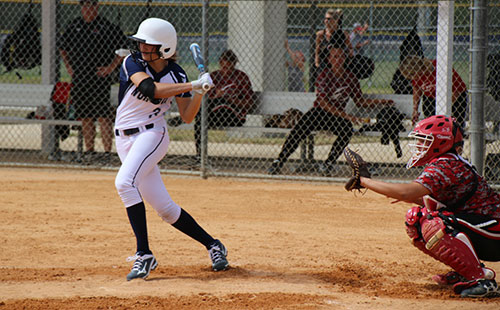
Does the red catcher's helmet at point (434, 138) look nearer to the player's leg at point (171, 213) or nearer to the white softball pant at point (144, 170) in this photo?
the player's leg at point (171, 213)

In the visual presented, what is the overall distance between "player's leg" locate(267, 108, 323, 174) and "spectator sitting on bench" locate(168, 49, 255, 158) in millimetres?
696

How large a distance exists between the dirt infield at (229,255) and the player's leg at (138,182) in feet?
0.42

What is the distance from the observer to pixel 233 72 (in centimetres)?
920

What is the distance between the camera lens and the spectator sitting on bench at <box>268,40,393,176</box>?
340 inches

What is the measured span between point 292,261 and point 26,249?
6.69 ft

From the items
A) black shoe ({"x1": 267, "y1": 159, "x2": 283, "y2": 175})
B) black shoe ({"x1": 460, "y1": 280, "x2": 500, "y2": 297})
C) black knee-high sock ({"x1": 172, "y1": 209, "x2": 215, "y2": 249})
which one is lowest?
black shoe ({"x1": 267, "y1": 159, "x2": 283, "y2": 175})

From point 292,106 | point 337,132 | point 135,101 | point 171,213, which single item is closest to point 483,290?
point 171,213

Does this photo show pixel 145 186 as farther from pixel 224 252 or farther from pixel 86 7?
pixel 86 7

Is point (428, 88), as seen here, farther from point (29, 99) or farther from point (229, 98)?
point (29, 99)

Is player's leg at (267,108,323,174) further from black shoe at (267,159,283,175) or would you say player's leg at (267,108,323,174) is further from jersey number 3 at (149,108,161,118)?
jersey number 3 at (149,108,161,118)

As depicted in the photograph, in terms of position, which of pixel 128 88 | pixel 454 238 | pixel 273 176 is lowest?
pixel 273 176

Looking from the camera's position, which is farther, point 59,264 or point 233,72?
point 233,72

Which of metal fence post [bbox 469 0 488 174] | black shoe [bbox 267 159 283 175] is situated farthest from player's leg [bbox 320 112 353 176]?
metal fence post [bbox 469 0 488 174]

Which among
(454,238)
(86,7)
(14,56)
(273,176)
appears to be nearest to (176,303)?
(454,238)
